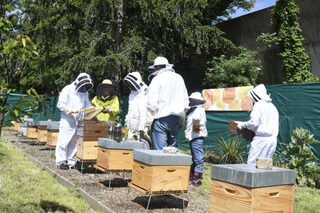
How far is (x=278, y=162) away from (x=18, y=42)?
251 inches

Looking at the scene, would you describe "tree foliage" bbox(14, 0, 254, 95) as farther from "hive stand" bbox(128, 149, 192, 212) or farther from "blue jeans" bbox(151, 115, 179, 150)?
"hive stand" bbox(128, 149, 192, 212)

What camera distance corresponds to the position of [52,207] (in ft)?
13.3

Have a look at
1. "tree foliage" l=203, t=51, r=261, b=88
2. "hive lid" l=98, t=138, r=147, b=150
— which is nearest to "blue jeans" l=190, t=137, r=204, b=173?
"hive lid" l=98, t=138, r=147, b=150

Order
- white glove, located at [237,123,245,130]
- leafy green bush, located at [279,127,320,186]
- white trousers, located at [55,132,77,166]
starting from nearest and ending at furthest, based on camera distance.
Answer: white glove, located at [237,123,245,130], leafy green bush, located at [279,127,320,186], white trousers, located at [55,132,77,166]

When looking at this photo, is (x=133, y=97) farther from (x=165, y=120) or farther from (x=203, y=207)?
(x=203, y=207)

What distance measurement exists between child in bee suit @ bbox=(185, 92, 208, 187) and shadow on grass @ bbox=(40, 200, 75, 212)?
99.7 inches

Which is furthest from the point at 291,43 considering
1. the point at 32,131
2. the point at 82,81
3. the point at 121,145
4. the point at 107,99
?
the point at 32,131

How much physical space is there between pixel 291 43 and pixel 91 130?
9.31 meters

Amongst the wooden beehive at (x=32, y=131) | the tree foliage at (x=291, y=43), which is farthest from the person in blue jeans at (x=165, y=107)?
the tree foliage at (x=291, y=43)

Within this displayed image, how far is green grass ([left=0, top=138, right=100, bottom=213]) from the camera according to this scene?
12.7 ft

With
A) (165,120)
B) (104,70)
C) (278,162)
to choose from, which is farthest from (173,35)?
(165,120)

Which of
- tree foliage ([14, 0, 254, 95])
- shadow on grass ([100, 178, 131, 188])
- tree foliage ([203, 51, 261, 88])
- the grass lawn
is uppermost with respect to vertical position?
tree foliage ([14, 0, 254, 95])

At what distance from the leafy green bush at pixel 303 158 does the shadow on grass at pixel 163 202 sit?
9.81 ft

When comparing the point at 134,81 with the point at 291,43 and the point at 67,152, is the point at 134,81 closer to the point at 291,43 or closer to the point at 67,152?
the point at 67,152
